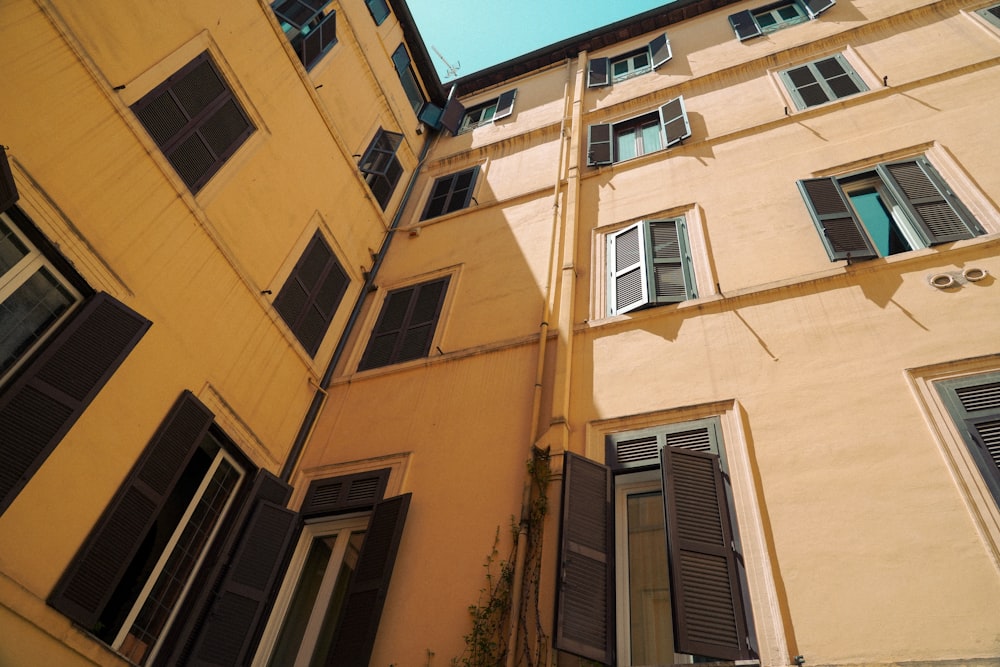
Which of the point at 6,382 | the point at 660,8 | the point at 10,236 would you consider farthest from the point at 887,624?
the point at 660,8

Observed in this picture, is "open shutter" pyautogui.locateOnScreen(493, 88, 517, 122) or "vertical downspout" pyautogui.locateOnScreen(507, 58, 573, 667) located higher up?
"open shutter" pyautogui.locateOnScreen(493, 88, 517, 122)

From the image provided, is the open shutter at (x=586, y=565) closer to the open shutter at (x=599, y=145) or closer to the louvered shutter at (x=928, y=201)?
the louvered shutter at (x=928, y=201)

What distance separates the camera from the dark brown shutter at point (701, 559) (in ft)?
13.2

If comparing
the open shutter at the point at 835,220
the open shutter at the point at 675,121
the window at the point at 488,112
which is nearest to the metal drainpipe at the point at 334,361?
the window at the point at 488,112

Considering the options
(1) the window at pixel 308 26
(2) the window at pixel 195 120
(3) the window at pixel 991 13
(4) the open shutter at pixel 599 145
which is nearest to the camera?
(2) the window at pixel 195 120

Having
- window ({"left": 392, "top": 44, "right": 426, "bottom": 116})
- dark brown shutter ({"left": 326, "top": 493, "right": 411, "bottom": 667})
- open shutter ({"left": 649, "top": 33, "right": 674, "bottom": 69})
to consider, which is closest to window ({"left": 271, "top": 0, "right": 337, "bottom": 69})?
window ({"left": 392, "top": 44, "right": 426, "bottom": 116})

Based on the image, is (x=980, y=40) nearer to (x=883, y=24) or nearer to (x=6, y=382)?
(x=883, y=24)

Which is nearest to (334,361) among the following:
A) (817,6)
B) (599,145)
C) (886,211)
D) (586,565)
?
(586,565)

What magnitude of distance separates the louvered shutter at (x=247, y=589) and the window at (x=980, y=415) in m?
5.32

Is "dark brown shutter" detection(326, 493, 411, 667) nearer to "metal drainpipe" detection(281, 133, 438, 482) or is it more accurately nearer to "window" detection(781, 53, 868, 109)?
"metal drainpipe" detection(281, 133, 438, 482)

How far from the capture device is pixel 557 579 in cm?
445

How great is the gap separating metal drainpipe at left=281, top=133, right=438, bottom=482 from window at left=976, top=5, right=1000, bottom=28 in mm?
8406

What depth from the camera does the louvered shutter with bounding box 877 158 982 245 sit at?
5.88 metres

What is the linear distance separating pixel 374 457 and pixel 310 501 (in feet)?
2.42
